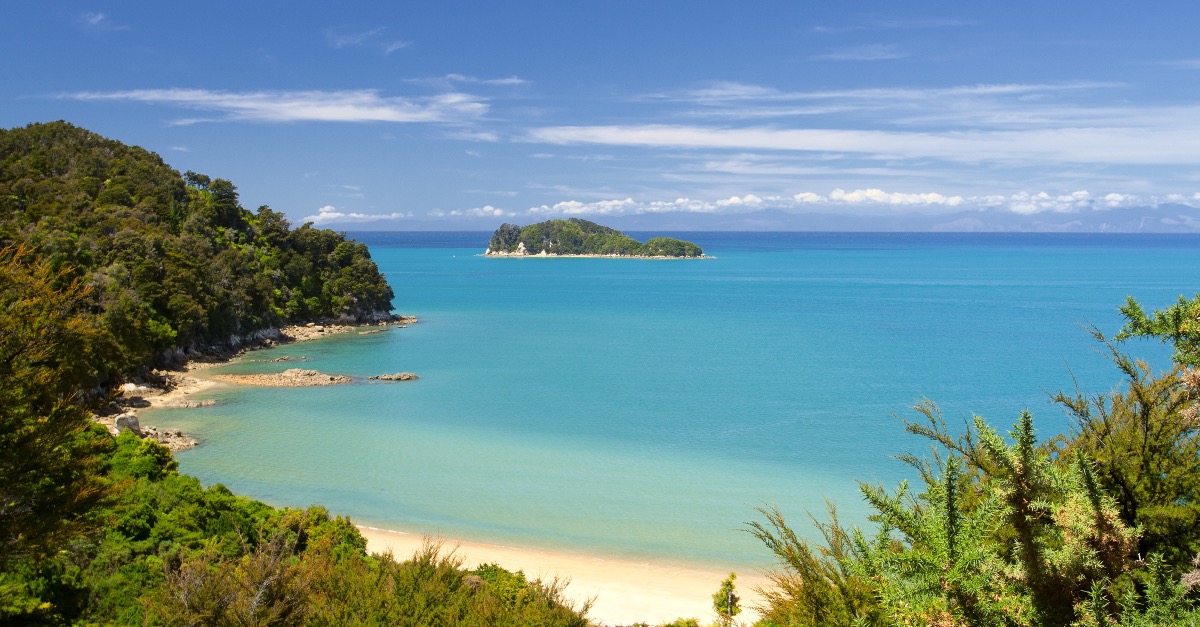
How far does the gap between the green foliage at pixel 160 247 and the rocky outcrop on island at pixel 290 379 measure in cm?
422

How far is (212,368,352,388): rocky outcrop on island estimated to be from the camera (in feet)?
128

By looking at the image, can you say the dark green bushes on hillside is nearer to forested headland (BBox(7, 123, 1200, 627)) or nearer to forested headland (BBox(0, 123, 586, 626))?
forested headland (BBox(7, 123, 1200, 627))

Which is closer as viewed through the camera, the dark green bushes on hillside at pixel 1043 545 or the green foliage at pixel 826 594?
the dark green bushes on hillside at pixel 1043 545

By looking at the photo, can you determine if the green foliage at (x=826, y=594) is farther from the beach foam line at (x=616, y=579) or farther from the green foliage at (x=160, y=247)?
the green foliage at (x=160, y=247)

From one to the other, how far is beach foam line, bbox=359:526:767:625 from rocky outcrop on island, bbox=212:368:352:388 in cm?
2008

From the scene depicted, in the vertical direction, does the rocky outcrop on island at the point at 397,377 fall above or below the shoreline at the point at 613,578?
above

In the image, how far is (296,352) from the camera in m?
49.3

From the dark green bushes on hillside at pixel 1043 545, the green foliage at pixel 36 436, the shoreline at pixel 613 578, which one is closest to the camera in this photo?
the dark green bushes on hillside at pixel 1043 545

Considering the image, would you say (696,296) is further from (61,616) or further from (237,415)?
(61,616)

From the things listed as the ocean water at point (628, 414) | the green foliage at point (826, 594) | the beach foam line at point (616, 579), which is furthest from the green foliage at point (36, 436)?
the ocean water at point (628, 414)

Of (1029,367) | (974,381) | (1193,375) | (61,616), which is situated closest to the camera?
(1193,375)

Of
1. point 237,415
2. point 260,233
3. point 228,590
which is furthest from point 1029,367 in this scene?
point 260,233

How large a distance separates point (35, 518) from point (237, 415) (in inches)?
1022

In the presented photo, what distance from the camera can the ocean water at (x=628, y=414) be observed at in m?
22.6
